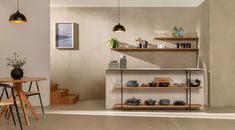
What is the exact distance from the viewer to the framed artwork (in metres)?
9.16

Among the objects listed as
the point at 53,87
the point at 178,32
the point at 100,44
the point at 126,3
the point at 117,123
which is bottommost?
the point at 117,123

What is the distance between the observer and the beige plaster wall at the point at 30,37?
7.80 meters

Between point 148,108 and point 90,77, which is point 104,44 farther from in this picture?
point 148,108

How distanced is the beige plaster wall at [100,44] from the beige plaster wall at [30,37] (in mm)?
1503

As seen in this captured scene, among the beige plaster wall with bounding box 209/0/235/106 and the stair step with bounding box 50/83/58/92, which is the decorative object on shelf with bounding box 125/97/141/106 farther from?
the stair step with bounding box 50/83/58/92

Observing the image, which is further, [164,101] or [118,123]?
[164,101]

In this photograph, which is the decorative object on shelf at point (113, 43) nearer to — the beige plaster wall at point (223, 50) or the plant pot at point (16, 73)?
the beige plaster wall at point (223, 50)

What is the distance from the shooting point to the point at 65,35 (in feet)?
30.1

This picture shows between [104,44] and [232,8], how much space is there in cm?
375

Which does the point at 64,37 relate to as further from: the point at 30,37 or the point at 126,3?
the point at 126,3

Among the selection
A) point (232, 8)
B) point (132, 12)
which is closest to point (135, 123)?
point (232, 8)

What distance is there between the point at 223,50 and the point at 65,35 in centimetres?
439

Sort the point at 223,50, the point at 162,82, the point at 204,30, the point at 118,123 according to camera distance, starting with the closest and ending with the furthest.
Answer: the point at 118,123 → the point at 162,82 → the point at 223,50 → the point at 204,30

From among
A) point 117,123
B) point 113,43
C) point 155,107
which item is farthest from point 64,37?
point 117,123
